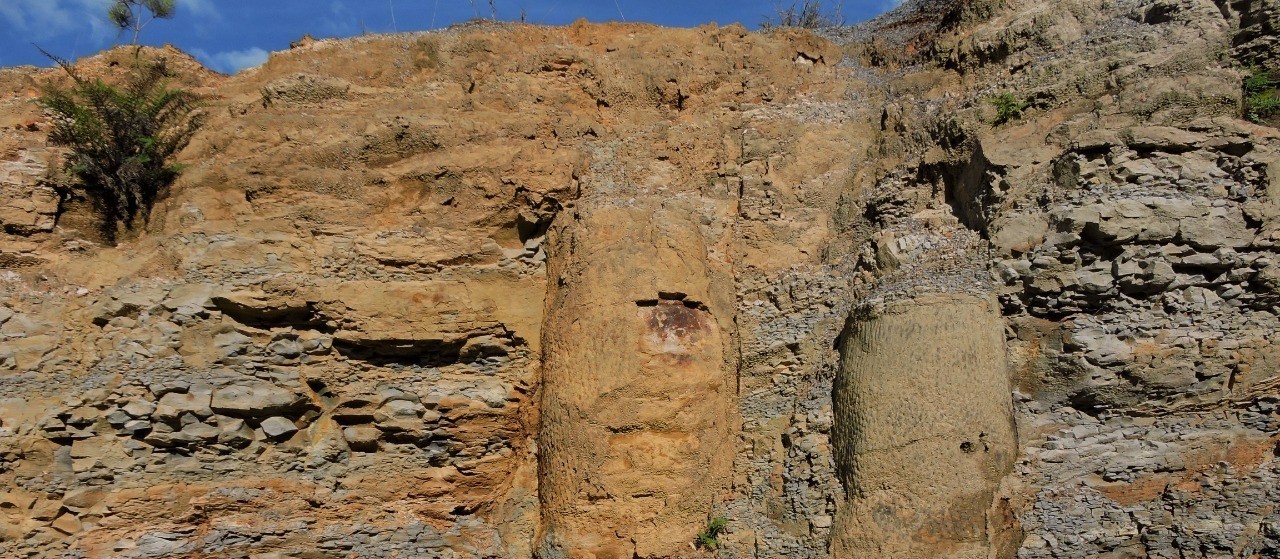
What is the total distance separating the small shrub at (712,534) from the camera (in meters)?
7.50

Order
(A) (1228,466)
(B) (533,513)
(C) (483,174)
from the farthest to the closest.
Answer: (C) (483,174) → (B) (533,513) → (A) (1228,466)

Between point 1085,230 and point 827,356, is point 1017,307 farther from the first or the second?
point 827,356

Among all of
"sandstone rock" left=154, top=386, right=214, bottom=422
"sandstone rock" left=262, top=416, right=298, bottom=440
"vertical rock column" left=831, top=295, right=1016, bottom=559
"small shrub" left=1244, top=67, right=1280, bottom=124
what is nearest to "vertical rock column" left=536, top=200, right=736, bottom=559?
"vertical rock column" left=831, top=295, right=1016, bottom=559

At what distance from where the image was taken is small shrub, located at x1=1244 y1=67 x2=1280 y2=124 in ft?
24.7

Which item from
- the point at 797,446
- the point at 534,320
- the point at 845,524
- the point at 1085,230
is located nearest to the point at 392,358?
the point at 534,320

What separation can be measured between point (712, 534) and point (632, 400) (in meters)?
1.48

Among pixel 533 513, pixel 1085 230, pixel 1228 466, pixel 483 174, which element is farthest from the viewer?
pixel 483 174

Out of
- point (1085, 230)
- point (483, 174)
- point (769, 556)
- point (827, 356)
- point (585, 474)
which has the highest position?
point (483, 174)

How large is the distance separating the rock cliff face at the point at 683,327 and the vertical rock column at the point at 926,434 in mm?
27

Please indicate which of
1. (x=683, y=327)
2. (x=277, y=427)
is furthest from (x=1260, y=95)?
(x=277, y=427)

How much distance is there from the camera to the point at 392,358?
321 inches

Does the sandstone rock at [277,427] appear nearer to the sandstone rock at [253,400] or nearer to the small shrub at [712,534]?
the sandstone rock at [253,400]

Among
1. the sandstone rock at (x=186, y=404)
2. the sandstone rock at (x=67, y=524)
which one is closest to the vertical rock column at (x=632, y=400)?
the sandstone rock at (x=186, y=404)

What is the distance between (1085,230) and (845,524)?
3433 millimetres
